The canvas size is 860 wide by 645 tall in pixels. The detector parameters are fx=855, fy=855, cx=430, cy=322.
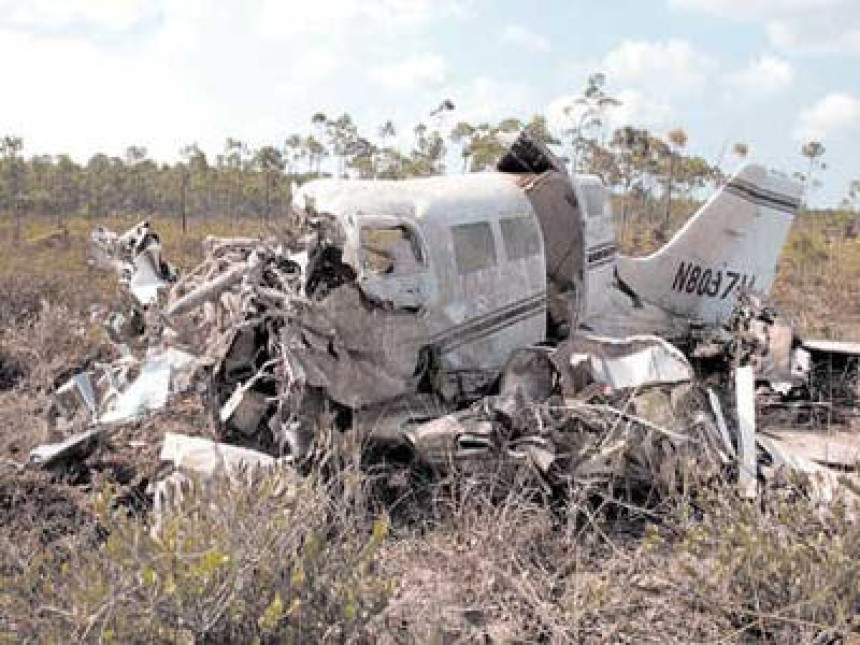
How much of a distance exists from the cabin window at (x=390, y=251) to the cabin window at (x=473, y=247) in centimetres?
58

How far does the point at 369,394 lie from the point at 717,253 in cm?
755

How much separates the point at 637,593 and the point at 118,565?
10.2 feet

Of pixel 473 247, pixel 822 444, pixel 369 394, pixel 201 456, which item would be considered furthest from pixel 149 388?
pixel 822 444

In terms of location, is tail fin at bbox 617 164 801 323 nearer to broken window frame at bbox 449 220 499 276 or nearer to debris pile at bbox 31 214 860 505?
broken window frame at bbox 449 220 499 276

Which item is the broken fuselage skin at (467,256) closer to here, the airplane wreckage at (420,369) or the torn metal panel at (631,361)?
the airplane wreckage at (420,369)

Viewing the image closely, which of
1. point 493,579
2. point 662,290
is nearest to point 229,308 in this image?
point 493,579

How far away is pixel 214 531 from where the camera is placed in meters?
3.94

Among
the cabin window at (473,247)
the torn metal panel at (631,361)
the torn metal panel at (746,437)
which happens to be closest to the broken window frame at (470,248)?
the cabin window at (473,247)

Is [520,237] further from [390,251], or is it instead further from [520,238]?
[390,251]

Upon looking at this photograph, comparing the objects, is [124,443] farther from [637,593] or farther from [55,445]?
[637,593]

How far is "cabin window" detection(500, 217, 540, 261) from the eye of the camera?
8.91 metres

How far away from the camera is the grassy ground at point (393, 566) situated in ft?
12.1

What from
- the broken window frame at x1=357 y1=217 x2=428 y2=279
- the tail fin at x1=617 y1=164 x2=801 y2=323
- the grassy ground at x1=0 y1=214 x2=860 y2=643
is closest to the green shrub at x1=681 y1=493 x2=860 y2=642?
the grassy ground at x1=0 y1=214 x2=860 y2=643

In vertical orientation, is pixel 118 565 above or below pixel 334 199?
below
